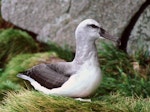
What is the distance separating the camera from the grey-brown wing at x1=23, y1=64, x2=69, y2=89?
5.32 metres

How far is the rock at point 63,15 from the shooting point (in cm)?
814

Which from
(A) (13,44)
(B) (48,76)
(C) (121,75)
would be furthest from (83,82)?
(A) (13,44)

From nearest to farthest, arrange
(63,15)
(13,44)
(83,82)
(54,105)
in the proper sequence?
1. (54,105)
2. (83,82)
3. (13,44)
4. (63,15)

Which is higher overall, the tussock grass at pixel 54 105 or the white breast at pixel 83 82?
the white breast at pixel 83 82

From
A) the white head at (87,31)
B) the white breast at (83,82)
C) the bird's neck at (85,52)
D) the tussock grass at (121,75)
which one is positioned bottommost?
the tussock grass at (121,75)

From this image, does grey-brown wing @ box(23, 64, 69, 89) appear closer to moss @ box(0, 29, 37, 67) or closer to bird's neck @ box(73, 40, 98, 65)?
bird's neck @ box(73, 40, 98, 65)

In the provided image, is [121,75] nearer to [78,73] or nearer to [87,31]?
[87,31]

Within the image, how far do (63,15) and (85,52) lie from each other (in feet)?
10.8

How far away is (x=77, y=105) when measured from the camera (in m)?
4.96

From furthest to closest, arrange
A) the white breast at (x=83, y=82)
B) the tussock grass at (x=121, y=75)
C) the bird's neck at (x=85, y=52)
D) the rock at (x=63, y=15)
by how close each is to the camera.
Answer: the rock at (x=63, y=15) < the tussock grass at (x=121, y=75) < the bird's neck at (x=85, y=52) < the white breast at (x=83, y=82)

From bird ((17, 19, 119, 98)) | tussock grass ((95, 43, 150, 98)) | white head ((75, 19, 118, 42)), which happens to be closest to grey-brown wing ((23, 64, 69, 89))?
bird ((17, 19, 119, 98))

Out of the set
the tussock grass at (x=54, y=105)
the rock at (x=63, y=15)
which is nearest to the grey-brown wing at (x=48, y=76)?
the tussock grass at (x=54, y=105)

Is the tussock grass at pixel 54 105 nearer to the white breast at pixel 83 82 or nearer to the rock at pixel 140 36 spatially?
the white breast at pixel 83 82

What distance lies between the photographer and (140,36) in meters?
8.02
